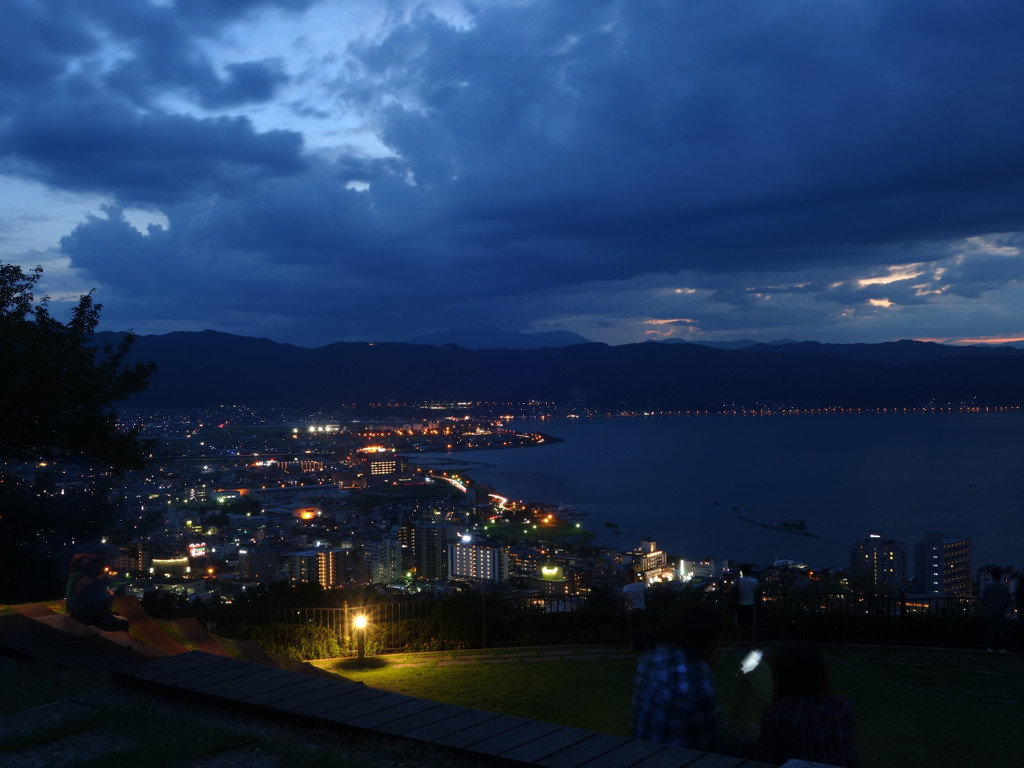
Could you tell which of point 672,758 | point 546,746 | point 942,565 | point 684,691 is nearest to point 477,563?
point 942,565

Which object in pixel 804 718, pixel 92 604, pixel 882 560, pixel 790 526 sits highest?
pixel 804 718

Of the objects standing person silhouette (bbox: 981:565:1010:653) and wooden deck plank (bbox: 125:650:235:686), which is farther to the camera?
standing person silhouette (bbox: 981:565:1010:653)

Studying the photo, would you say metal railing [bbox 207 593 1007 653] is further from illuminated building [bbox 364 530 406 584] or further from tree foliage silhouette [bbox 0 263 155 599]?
illuminated building [bbox 364 530 406 584]

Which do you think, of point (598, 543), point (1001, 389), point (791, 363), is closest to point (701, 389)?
point (791, 363)

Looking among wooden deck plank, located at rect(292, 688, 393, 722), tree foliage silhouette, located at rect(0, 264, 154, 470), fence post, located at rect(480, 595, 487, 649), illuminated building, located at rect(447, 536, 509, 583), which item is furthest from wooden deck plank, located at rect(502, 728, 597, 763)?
illuminated building, located at rect(447, 536, 509, 583)

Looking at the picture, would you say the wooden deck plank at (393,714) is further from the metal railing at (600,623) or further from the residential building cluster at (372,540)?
the residential building cluster at (372,540)

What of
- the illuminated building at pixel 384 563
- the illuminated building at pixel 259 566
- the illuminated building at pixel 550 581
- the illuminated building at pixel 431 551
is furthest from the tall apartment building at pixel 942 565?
the illuminated building at pixel 259 566

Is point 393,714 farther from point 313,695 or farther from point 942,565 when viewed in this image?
point 942,565
